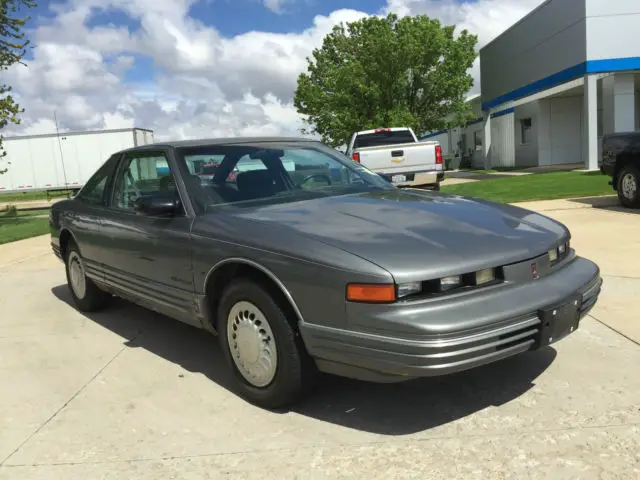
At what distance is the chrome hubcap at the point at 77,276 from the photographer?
18.2 ft

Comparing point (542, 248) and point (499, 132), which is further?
point (499, 132)

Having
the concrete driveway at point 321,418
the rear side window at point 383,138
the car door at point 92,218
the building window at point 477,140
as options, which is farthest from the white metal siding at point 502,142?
the car door at point 92,218

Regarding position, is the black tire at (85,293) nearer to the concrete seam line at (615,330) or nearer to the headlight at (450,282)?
the headlight at (450,282)

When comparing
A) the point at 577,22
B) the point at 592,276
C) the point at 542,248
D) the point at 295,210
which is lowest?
the point at 592,276

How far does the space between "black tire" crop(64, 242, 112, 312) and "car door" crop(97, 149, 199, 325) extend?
0.69 m

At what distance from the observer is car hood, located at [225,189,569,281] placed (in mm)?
2838

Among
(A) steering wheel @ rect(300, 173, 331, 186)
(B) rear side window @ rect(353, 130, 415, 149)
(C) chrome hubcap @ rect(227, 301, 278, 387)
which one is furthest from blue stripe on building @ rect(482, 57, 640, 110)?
(C) chrome hubcap @ rect(227, 301, 278, 387)

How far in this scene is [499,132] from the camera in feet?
117

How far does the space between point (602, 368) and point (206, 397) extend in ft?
7.95

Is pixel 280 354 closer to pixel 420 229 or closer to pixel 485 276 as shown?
pixel 420 229

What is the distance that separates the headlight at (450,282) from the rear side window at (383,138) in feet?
42.4

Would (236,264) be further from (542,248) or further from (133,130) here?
(133,130)

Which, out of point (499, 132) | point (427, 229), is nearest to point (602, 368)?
point (427, 229)

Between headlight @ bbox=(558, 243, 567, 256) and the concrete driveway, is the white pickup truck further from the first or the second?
headlight @ bbox=(558, 243, 567, 256)
